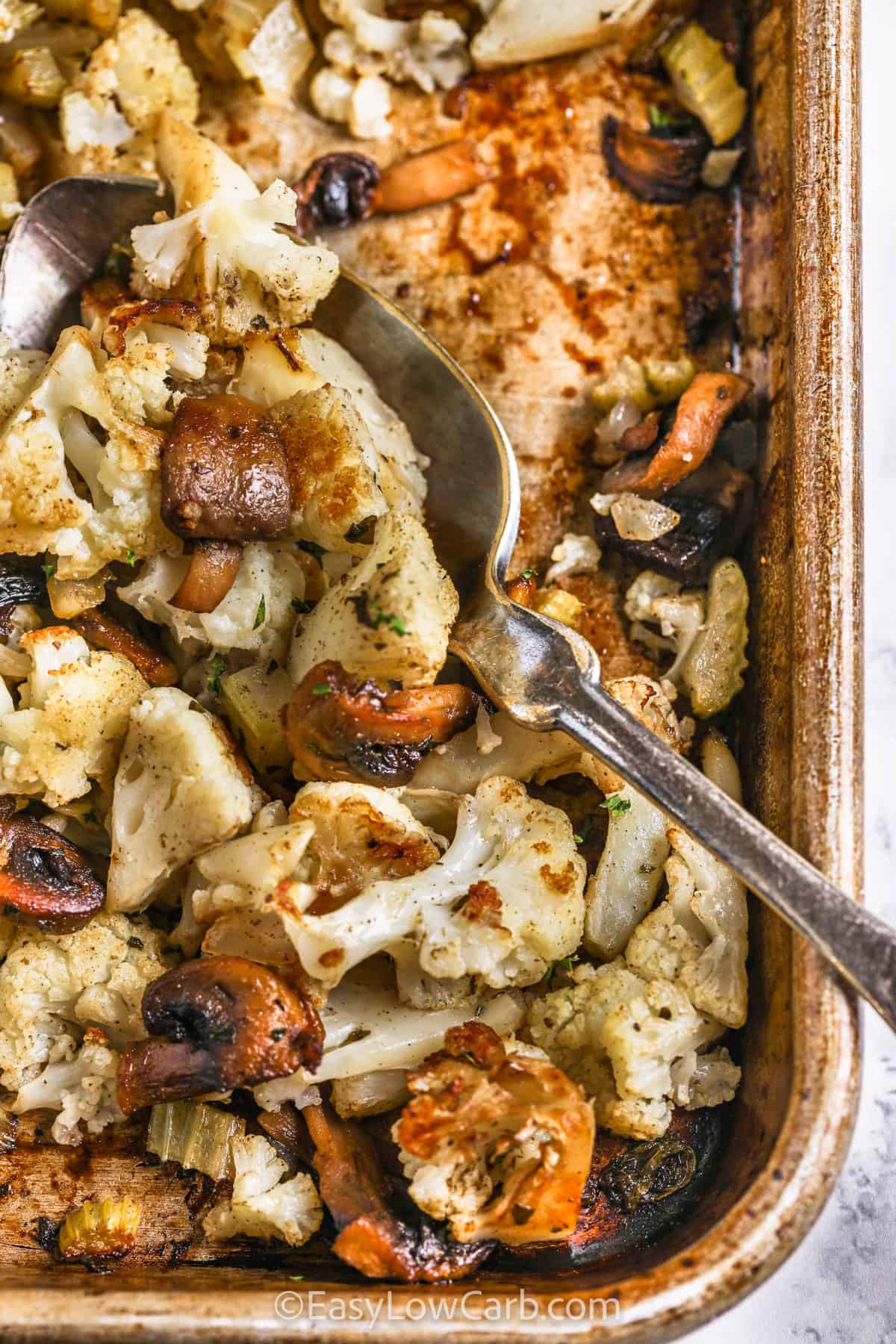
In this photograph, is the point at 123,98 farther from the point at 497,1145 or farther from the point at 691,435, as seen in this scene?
the point at 497,1145

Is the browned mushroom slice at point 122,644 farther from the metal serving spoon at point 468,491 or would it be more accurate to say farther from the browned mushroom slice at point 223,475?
the metal serving spoon at point 468,491

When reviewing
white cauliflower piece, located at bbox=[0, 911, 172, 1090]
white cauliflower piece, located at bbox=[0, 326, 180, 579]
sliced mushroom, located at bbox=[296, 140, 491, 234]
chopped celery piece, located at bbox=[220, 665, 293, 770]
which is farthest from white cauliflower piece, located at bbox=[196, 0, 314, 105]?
white cauliflower piece, located at bbox=[0, 911, 172, 1090]

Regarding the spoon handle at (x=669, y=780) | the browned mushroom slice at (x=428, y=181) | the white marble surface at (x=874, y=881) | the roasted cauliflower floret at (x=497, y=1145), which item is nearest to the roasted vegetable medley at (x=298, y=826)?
the roasted cauliflower floret at (x=497, y=1145)

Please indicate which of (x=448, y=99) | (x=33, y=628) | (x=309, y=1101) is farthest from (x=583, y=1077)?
(x=448, y=99)

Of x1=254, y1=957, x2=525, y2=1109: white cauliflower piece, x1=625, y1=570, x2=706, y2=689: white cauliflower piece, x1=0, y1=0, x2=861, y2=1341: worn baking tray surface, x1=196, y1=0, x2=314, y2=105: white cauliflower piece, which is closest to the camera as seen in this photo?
x1=0, y1=0, x2=861, y2=1341: worn baking tray surface

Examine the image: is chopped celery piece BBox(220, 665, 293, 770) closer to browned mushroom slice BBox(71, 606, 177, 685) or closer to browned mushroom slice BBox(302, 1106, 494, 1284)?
browned mushroom slice BBox(71, 606, 177, 685)

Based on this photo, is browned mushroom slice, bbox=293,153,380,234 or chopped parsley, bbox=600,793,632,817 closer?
chopped parsley, bbox=600,793,632,817

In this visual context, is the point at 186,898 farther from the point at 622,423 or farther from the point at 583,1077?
the point at 622,423
